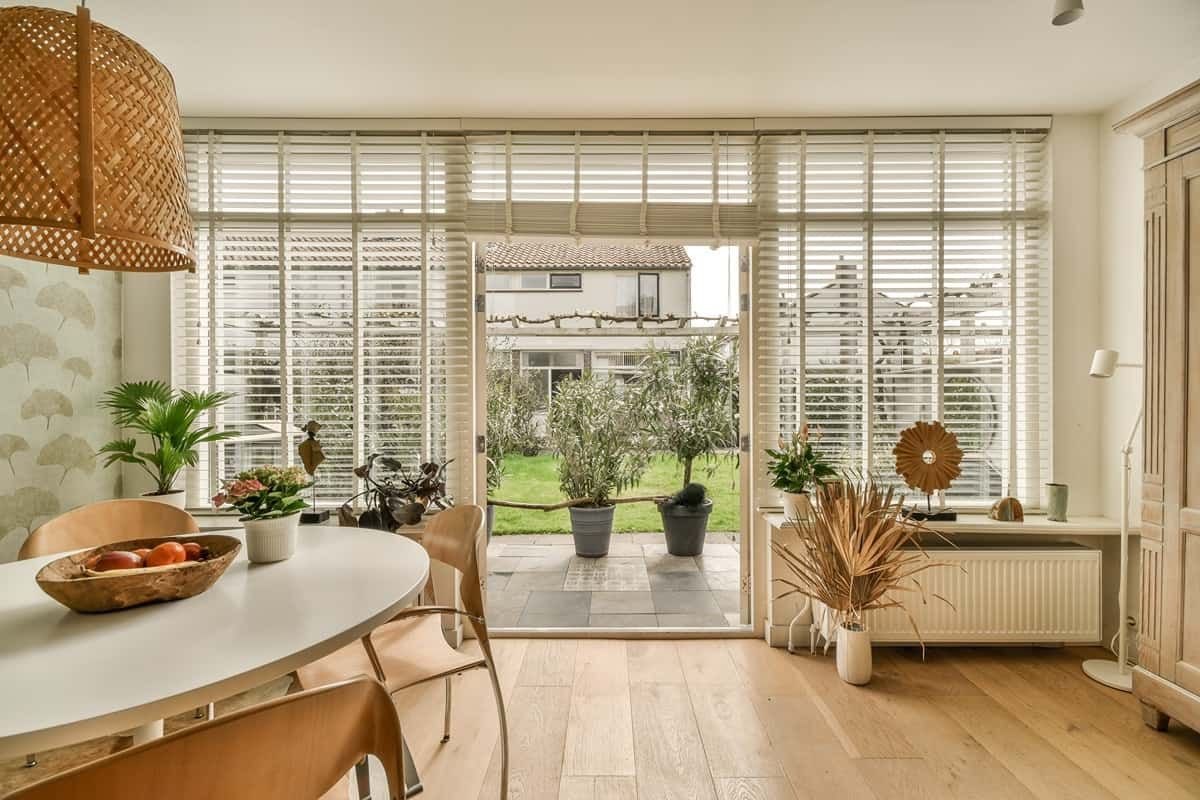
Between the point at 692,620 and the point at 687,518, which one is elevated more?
the point at 687,518

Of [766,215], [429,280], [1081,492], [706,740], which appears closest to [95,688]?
[706,740]

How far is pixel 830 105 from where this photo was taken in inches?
122

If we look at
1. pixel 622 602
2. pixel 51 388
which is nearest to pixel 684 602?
pixel 622 602

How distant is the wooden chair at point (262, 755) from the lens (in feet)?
2.19

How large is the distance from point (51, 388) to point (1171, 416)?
4.77 metres

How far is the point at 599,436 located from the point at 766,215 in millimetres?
2737

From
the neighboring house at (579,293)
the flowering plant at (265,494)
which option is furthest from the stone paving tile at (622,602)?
the neighboring house at (579,293)

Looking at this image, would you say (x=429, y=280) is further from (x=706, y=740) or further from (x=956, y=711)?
(x=956, y=711)

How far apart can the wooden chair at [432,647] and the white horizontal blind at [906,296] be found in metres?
1.84

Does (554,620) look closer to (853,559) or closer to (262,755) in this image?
(853,559)

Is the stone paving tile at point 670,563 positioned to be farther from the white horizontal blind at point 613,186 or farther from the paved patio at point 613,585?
the white horizontal blind at point 613,186

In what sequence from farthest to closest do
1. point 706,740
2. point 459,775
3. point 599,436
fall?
point 599,436
point 706,740
point 459,775

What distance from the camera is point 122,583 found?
134cm

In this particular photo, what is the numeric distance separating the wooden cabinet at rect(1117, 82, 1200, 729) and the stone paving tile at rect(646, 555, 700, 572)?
2773 mm
